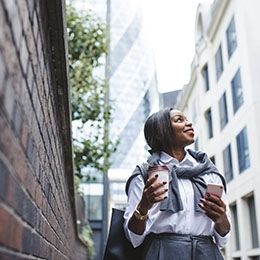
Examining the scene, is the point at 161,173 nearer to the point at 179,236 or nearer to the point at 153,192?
the point at 153,192

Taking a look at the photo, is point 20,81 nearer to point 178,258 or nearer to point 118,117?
point 178,258

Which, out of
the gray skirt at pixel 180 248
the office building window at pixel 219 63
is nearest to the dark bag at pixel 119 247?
the gray skirt at pixel 180 248

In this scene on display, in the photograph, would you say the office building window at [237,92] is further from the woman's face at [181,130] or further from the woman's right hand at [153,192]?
the woman's right hand at [153,192]

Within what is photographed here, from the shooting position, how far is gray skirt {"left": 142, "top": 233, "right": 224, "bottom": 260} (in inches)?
75.8

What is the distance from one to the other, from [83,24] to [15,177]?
1010cm

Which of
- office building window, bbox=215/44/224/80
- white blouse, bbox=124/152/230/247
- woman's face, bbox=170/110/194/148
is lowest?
white blouse, bbox=124/152/230/247

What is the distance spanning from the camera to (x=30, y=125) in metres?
1.60

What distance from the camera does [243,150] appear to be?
14.7 m

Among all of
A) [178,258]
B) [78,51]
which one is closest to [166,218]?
[178,258]

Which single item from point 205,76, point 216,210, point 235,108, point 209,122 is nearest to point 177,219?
point 216,210

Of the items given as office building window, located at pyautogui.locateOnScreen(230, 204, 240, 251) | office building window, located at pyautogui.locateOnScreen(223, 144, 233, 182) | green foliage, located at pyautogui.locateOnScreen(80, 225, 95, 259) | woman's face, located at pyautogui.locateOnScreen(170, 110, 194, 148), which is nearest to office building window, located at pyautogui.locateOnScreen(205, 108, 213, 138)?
office building window, located at pyautogui.locateOnScreen(223, 144, 233, 182)

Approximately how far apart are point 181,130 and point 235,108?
14.1 metres

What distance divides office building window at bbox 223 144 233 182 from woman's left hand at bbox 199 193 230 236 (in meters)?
14.8

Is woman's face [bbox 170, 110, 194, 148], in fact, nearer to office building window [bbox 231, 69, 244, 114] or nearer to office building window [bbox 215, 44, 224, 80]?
office building window [bbox 231, 69, 244, 114]
